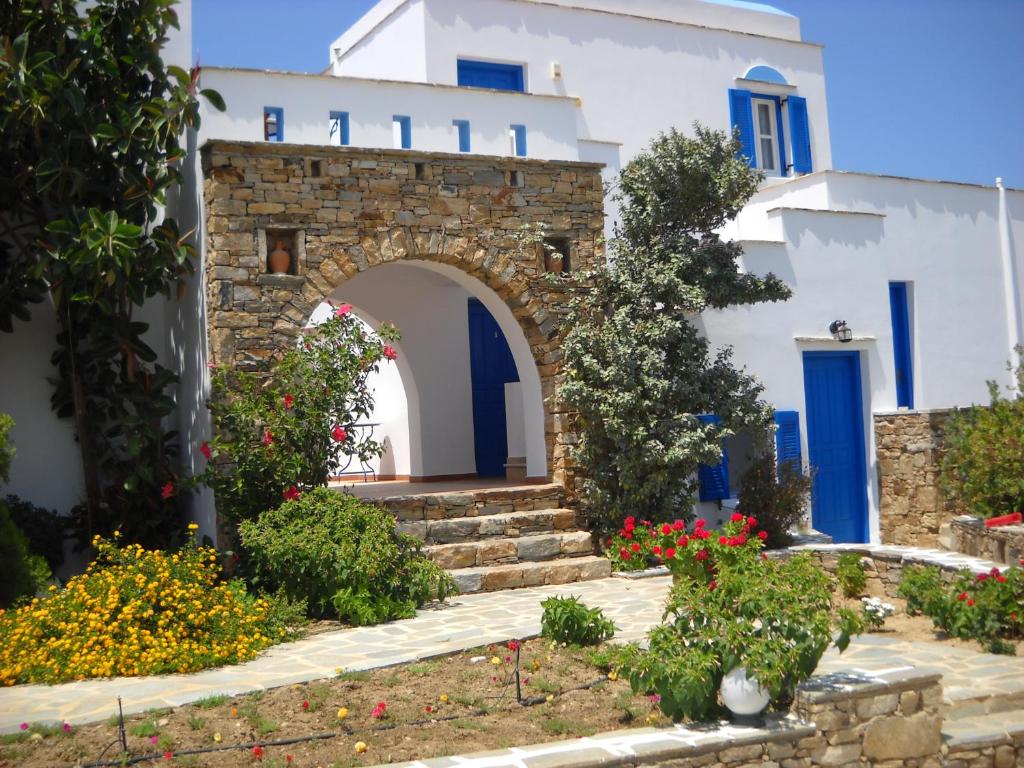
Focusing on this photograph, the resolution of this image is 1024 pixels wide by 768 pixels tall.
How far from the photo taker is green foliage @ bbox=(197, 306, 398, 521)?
382 inches

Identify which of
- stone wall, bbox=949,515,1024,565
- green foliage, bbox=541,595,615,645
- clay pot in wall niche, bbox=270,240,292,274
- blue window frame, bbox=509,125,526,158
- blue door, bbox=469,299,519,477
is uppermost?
blue window frame, bbox=509,125,526,158

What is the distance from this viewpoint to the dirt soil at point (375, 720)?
542cm

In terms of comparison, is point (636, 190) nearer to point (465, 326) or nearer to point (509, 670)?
point (465, 326)

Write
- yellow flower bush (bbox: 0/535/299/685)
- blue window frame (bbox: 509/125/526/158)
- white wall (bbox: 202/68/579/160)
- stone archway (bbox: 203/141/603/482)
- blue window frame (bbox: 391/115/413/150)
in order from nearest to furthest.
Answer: yellow flower bush (bbox: 0/535/299/685), stone archway (bbox: 203/141/603/482), white wall (bbox: 202/68/579/160), blue window frame (bbox: 391/115/413/150), blue window frame (bbox: 509/125/526/158)

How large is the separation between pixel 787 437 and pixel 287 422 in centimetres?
667

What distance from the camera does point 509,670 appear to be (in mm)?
7008

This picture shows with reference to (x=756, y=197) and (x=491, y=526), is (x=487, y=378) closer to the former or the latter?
(x=491, y=526)

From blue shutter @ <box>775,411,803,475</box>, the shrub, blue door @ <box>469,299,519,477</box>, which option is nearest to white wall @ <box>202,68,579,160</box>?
blue door @ <box>469,299,519,477</box>

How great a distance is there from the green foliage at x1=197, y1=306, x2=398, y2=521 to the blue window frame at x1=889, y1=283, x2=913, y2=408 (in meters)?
8.48

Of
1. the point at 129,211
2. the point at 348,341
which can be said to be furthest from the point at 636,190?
the point at 129,211

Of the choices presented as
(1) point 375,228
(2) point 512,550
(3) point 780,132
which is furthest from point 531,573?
(3) point 780,132

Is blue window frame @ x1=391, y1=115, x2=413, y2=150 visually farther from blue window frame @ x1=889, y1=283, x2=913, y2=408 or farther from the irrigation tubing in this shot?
the irrigation tubing

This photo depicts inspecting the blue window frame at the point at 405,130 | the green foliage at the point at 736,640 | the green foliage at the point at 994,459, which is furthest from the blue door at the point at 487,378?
the green foliage at the point at 736,640

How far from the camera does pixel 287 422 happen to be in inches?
382
